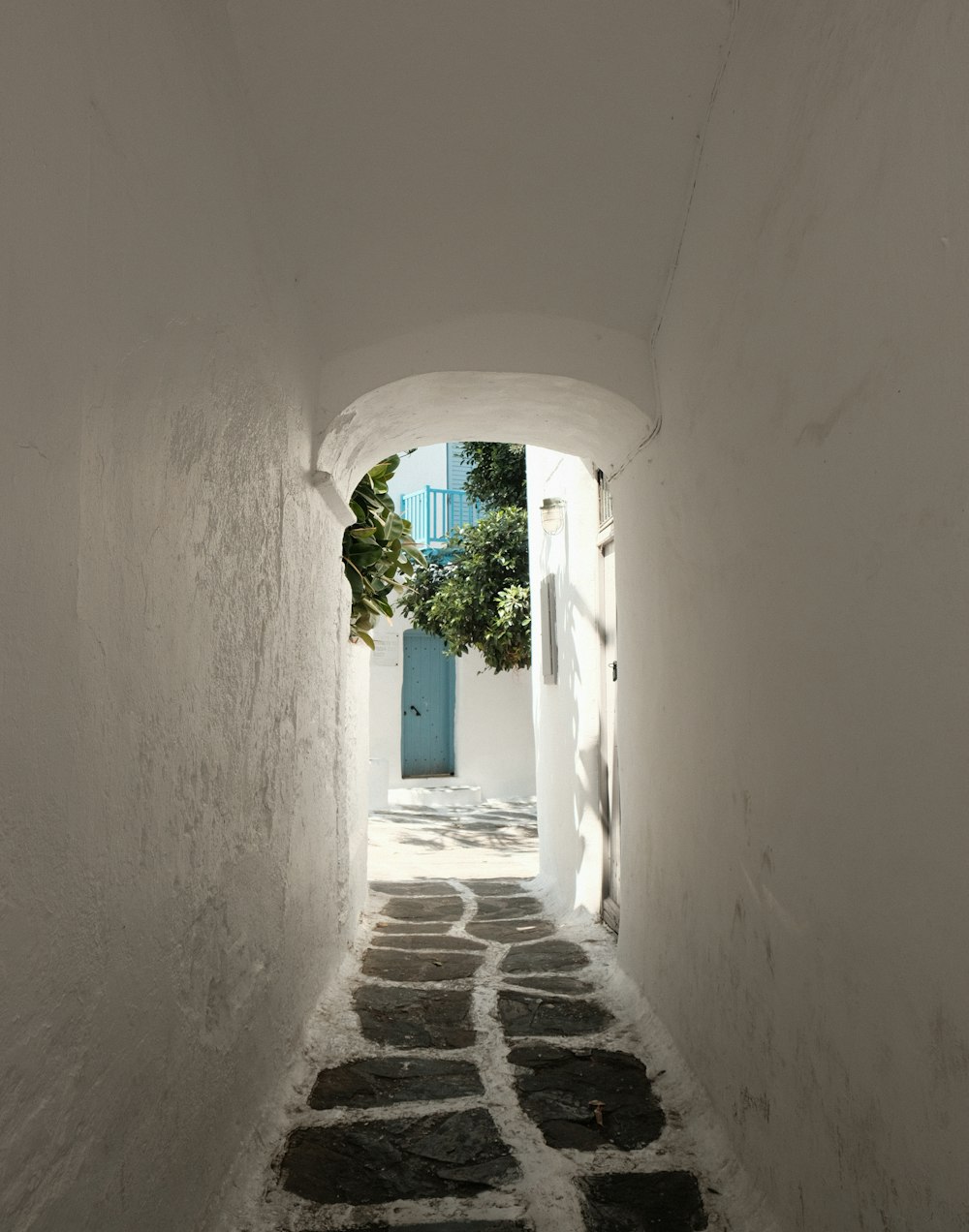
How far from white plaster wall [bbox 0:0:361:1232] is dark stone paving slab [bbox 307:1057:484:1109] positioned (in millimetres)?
225

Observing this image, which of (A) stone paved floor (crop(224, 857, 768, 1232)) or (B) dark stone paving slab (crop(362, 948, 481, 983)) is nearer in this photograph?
(A) stone paved floor (crop(224, 857, 768, 1232))

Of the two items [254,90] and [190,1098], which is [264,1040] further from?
[254,90]

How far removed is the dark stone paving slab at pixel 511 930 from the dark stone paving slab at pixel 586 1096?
146cm

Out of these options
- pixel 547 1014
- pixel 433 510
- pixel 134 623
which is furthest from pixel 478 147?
pixel 433 510

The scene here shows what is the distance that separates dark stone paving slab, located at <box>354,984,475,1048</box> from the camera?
3248 millimetres

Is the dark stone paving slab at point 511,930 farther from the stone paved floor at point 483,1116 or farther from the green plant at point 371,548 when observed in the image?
the green plant at point 371,548

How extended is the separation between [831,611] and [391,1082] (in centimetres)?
195

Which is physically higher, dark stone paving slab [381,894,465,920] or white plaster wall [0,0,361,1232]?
white plaster wall [0,0,361,1232]

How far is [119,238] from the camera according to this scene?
154 cm

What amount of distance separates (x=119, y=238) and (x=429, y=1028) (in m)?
2.68

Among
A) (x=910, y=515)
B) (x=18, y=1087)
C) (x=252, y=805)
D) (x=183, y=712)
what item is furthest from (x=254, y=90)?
(x=18, y=1087)

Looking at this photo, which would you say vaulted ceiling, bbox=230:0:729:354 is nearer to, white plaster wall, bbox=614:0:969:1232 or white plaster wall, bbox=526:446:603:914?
white plaster wall, bbox=614:0:969:1232

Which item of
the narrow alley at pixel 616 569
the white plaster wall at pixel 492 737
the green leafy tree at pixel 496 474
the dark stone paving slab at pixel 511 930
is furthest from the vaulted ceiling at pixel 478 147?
the white plaster wall at pixel 492 737

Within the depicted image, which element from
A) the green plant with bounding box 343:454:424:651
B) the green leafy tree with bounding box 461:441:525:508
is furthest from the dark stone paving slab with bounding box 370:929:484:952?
the green leafy tree with bounding box 461:441:525:508
